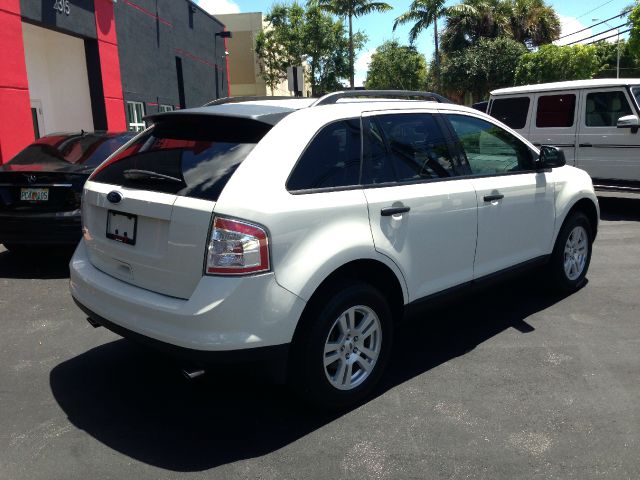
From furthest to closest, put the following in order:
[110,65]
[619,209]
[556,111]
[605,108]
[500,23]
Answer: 1. [500,23]
2. [110,65]
3. [619,209]
4. [556,111]
5. [605,108]

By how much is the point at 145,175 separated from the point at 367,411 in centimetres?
186

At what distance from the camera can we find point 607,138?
354 inches

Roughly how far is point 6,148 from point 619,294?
11431mm

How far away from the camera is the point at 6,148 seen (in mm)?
11703

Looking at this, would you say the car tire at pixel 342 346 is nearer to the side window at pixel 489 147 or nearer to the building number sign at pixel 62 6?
the side window at pixel 489 147

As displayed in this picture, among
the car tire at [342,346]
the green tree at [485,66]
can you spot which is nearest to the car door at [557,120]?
the car tire at [342,346]

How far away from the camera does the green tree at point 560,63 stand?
34.1 m

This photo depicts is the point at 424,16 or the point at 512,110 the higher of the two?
the point at 424,16

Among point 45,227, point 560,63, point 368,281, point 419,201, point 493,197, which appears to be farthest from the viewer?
point 560,63

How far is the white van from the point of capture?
343 inches

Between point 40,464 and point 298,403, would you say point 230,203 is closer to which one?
point 298,403

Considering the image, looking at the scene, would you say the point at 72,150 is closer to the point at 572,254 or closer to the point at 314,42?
the point at 572,254

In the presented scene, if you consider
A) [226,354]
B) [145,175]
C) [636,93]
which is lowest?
[226,354]

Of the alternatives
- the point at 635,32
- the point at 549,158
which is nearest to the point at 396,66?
the point at 635,32
